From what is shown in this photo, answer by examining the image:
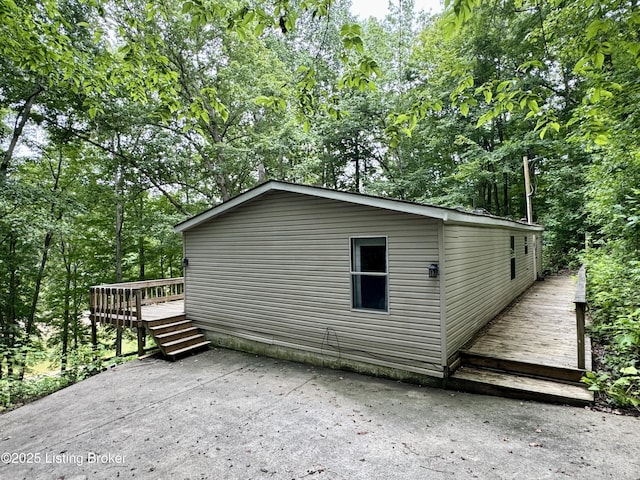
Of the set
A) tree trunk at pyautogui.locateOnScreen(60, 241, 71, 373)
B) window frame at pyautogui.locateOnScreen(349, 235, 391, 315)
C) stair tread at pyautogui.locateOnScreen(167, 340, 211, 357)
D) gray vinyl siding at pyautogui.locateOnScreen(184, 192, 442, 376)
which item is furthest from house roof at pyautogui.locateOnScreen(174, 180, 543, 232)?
tree trunk at pyautogui.locateOnScreen(60, 241, 71, 373)

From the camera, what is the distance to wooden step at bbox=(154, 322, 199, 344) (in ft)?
23.1

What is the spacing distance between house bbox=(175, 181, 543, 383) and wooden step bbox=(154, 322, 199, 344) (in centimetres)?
21

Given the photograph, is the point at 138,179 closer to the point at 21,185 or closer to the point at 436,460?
the point at 21,185

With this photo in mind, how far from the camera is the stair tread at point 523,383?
4.14m

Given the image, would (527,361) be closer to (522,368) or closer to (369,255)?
(522,368)

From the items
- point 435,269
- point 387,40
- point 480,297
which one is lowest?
point 480,297

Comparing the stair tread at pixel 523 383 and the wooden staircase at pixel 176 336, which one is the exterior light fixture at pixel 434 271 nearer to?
the stair tread at pixel 523 383

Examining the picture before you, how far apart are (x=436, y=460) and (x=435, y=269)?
8.03 ft

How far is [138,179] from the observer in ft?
40.3

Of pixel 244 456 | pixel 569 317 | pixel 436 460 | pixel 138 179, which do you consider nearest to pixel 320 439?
pixel 244 456

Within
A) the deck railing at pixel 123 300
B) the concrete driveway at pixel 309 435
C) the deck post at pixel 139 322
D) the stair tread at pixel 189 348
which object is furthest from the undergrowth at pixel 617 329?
the deck railing at pixel 123 300

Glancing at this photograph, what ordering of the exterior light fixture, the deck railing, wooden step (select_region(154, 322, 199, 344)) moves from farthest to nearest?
1. the deck railing
2. wooden step (select_region(154, 322, 199, 344))
3. the exterior light fixture

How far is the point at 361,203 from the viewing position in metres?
5.29

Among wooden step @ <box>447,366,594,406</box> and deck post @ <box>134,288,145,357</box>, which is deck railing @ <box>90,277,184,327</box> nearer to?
deck post @ <box>134,288,145,357</box>
